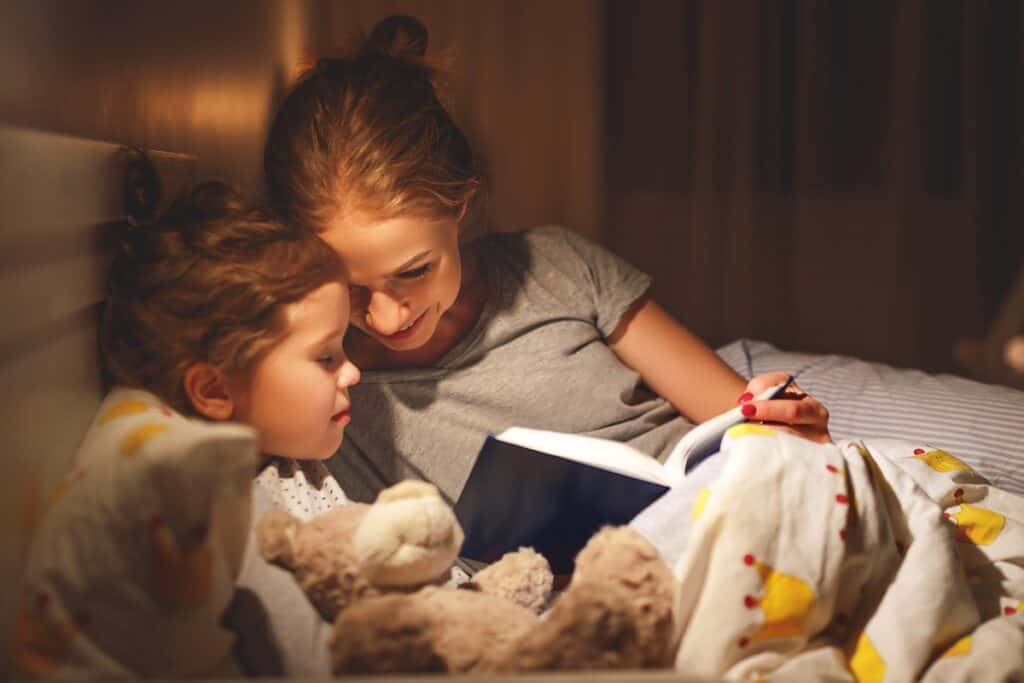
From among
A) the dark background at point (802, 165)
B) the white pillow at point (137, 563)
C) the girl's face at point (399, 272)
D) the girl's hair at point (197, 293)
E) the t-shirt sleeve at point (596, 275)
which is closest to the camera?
the white pillow at point (137, 563)

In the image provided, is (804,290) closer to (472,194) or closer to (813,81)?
(813,81)

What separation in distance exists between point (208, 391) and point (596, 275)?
21.1 inches

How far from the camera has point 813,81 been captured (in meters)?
1.53

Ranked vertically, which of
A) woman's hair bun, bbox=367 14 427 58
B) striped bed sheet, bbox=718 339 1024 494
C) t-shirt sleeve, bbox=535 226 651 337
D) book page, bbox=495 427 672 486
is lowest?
striped bed sheet, bbox=718 339 1024 494

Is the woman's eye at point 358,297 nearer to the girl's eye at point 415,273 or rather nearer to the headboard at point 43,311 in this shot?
the girl's eye at point 415,273

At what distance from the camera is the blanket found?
64 cm

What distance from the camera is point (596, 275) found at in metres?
1.09

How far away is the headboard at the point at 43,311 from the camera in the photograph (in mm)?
598

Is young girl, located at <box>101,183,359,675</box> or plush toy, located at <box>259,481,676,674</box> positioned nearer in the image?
plush toy, located at <box>259,481,676,674</box>

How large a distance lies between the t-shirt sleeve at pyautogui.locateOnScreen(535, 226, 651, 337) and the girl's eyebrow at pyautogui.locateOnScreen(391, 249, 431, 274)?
25cm

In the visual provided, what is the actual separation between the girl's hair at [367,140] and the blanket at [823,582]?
1.24ft

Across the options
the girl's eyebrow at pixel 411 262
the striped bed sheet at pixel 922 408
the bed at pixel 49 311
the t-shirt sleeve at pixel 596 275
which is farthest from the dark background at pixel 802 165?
the bed at pixel 49 311

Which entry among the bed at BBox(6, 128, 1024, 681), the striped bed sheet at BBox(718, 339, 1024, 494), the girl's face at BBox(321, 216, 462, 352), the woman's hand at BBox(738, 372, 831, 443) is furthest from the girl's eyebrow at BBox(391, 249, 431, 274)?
the striped bed sheet at BBox(718, 339, 1024, 494)

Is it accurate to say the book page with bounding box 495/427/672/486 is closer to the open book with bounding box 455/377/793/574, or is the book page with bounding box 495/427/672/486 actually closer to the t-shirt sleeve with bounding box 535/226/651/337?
the open book with bounding box 455/377/793/574
